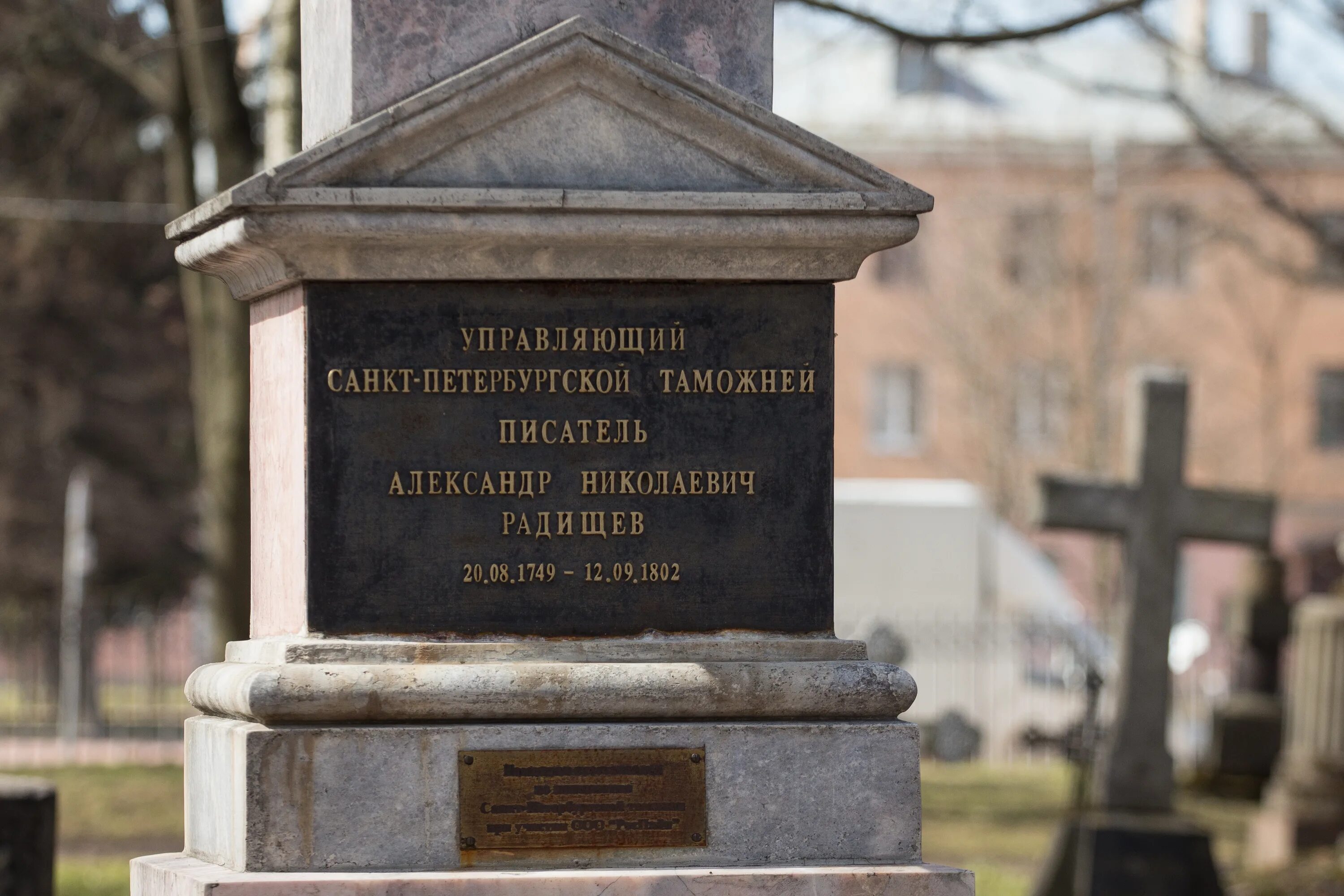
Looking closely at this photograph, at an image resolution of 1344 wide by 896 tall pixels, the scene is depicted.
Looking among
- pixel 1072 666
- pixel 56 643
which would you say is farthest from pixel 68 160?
pixel 1072 666

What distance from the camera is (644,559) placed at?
5.02 metres

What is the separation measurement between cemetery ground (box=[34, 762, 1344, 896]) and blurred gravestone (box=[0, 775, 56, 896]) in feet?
9.43

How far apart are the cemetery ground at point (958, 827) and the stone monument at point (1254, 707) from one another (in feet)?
0.76

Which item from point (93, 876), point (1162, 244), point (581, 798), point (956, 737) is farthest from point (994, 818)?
point (1162, 244)

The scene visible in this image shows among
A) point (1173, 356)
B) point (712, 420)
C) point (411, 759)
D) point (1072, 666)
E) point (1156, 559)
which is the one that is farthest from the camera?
point (1173, 356)

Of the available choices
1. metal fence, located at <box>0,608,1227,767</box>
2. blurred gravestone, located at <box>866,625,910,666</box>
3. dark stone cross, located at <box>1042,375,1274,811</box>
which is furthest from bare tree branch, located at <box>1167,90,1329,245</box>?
metal fence, located at <box>0,608,1227,767</box>

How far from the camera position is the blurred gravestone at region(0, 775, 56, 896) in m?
7.50

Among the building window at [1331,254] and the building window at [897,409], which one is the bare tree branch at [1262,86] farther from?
the building window at [897,409]

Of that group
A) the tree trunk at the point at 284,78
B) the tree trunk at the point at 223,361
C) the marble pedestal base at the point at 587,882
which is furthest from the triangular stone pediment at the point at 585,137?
the tree trunk at the point at 223,361

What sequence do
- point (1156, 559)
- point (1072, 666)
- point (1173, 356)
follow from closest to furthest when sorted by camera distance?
point (1156, 559), point (1072, 666), point (1173, 356)

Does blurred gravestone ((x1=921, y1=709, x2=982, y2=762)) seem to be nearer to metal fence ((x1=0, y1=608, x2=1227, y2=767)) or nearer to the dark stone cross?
the dark stone cross

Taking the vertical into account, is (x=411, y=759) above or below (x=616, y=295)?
below

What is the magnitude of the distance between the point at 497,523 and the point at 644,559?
1.20 ft

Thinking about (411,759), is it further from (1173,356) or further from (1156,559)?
(1173,356)
